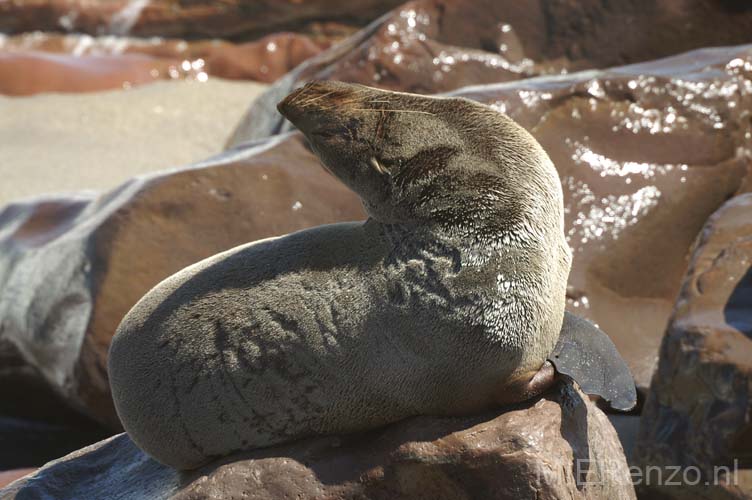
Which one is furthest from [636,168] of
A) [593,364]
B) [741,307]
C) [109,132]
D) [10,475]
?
[109,132]

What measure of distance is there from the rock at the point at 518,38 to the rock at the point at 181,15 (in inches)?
263

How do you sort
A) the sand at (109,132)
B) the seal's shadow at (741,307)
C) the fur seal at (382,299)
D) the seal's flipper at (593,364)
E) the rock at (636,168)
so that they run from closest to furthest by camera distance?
the fur seal at (382,299) < the seal's flipper at (593,364) < the seal's shadow at (741,307) < the rock at (636,168) < the sand at (109,132)

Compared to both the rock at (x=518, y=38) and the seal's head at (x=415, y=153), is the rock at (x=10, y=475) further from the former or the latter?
the rock at (x=518, y=38)

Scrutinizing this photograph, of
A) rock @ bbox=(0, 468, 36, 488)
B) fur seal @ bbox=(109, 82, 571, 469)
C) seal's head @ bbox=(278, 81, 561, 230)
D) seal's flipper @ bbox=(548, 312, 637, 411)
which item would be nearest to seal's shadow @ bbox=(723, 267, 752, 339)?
seal's flipper @ bbox=(548, 312, 637, 411)

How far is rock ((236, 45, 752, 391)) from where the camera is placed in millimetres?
5434

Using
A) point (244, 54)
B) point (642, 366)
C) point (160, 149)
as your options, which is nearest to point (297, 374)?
point (642, 366)

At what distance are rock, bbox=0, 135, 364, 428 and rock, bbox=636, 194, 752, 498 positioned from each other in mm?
1796

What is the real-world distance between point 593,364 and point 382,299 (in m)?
0.66

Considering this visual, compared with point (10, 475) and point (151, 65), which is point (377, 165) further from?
point (151, 65)

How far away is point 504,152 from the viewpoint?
3100mm

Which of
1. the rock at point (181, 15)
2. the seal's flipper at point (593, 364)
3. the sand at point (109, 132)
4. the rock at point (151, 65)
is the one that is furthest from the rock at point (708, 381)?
the rock at point (181, 15)

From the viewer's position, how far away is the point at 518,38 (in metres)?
7.77

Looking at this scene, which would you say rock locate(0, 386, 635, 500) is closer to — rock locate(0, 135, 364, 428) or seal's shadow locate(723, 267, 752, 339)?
seal's shadow locate(723, 267, 752, 339)

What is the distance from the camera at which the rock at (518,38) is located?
748 cm
